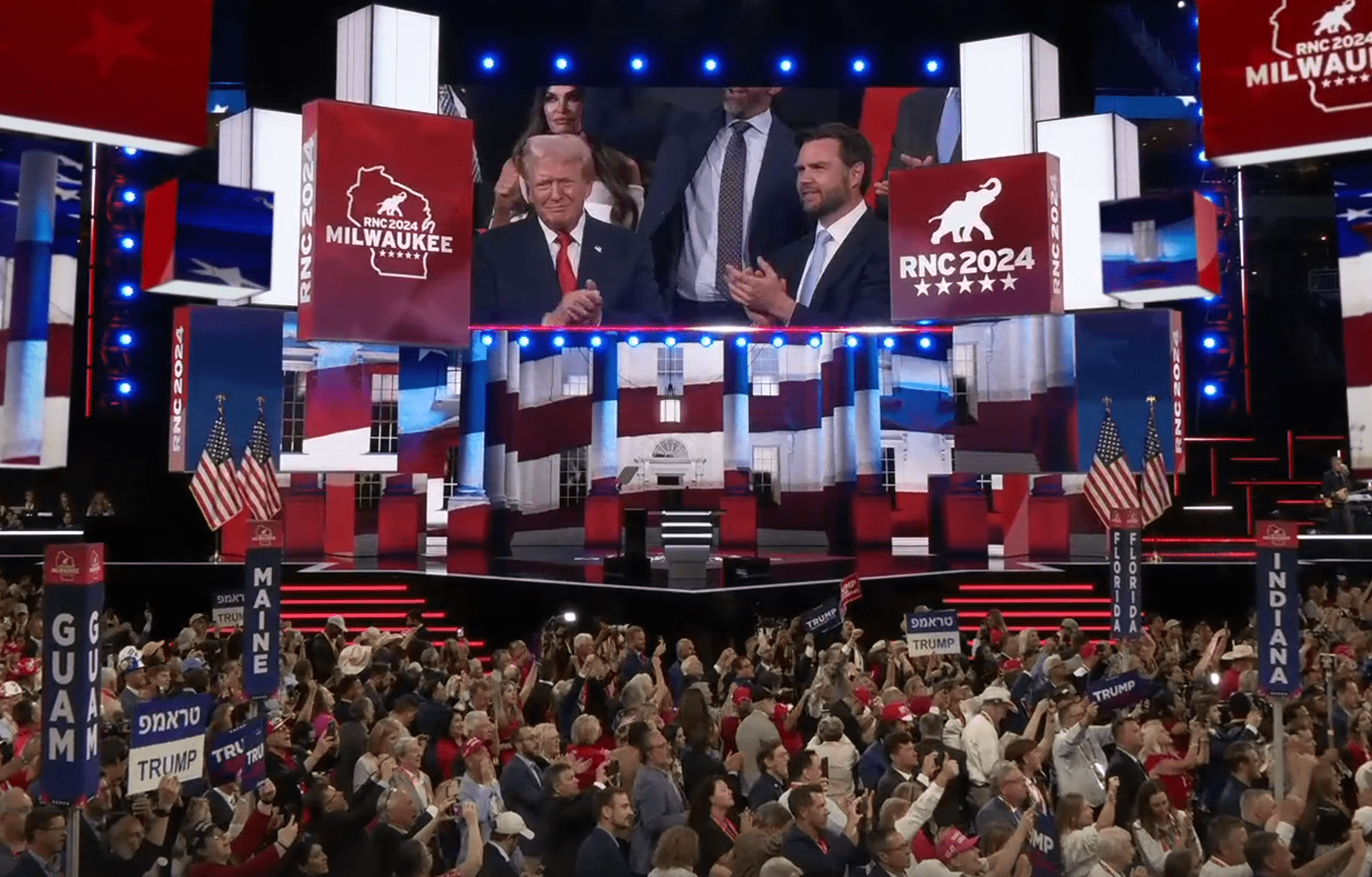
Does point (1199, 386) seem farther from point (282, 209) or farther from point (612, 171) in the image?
point (282, 209)

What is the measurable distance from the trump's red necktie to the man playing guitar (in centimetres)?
1367

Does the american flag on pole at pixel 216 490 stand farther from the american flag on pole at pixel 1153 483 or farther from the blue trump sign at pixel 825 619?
the american flag on pole at pixel 1153 483

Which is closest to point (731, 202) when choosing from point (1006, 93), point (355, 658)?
point (1006, 93)

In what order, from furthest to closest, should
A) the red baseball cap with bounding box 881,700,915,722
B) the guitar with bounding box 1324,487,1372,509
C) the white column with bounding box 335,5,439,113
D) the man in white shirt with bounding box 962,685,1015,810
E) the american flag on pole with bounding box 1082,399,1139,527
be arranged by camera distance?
the white column with bounding box 335,5,439,113 → the guitar with bounding box 1324,487,1372,509 → the american flag on pole with bounding box 1082,399,1139,527 → the red baseball cap with bounding box 881,700,915,722 → the man in white shirt with bounding box 962,685,1015,810

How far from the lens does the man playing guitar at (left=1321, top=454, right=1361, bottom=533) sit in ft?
78.8

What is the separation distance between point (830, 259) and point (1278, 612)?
1850 centimetres

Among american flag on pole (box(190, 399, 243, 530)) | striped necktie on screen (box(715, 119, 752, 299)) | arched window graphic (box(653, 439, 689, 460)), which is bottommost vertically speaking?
american flag on pole (box(190, 399, 243, 530))

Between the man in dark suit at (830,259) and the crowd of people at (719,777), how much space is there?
48.9 ft

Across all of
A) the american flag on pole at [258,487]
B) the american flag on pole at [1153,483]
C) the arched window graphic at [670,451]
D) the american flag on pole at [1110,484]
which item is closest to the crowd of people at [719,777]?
the american flag on pole at [1110,484]

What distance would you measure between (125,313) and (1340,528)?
75.8ft

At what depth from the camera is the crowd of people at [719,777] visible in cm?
→ 777

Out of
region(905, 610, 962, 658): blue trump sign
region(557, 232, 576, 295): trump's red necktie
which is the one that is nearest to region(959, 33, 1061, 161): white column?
region(557, 232, 576, 295): trump's red necktie

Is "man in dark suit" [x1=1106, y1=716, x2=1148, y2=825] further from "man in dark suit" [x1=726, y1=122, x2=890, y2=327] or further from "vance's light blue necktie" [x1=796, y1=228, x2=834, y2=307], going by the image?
"vance's light blue necktie" [x1=796, y1=228, x2=834, y2=307]

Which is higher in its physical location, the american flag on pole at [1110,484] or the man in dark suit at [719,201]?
the man in dark suit at [719,201]
